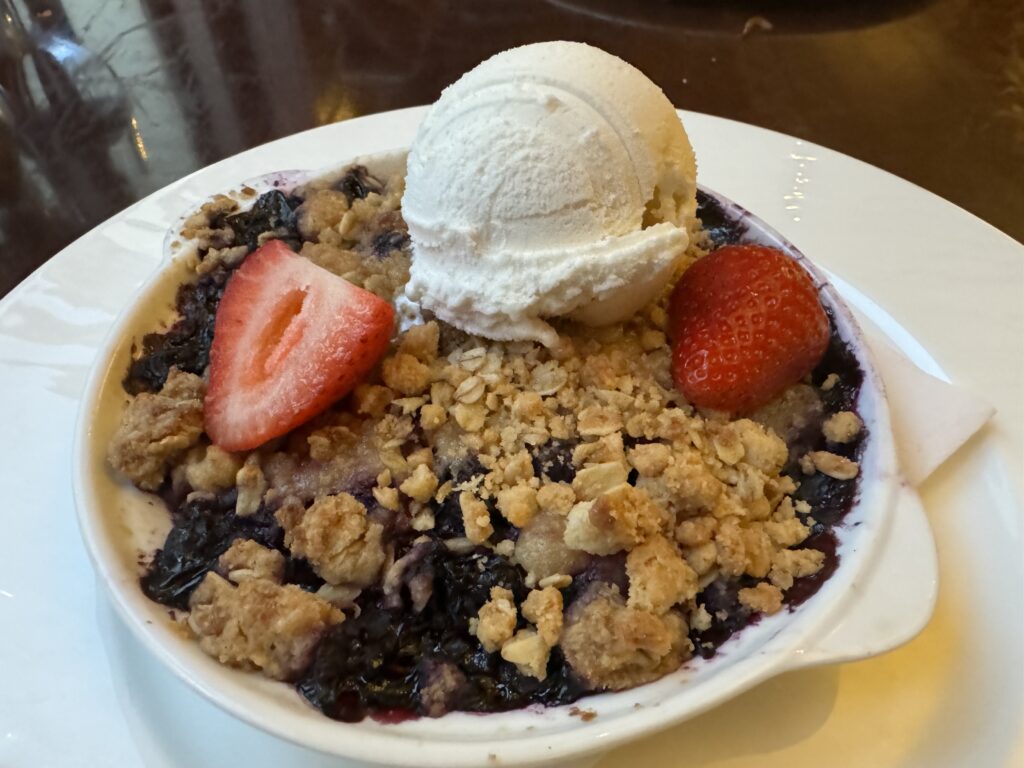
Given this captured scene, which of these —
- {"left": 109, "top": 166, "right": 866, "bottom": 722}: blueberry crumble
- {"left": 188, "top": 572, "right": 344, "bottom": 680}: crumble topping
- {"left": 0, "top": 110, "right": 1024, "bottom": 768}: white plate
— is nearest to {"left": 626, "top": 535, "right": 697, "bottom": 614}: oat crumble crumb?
{"left": 109, "top": 166, "right": 866, "bottom": 722}: blueberry crumble

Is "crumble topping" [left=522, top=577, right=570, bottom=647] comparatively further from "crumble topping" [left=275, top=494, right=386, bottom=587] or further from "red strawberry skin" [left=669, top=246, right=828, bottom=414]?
"red strawberry skin" [left=669, top=246, right=828, bottom=414]

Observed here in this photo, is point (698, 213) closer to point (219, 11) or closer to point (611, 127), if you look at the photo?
point (611, 127)

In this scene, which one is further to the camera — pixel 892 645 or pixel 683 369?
pixel 683 369

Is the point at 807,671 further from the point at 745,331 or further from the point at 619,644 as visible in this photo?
the point at 745,331

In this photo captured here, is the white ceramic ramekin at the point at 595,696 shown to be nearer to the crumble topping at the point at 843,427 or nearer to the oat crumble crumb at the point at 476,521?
the crumble topping at the point at 843,427

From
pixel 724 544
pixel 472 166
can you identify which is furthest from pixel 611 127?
pixel 724 544

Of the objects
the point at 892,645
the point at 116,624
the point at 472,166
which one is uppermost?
the point at 472,166

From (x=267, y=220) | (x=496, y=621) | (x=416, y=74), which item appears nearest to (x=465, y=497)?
(x=496, y=621)
